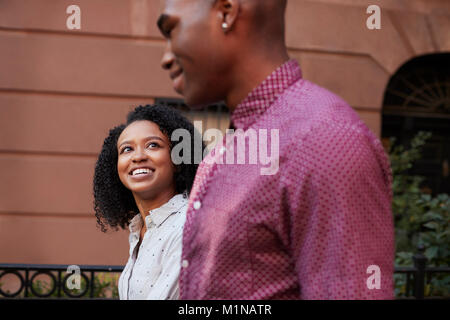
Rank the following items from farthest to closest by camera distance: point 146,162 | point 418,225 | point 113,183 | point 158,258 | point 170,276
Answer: point 418,225
point 113,183
point 146,162
point 158,258
point 170,276

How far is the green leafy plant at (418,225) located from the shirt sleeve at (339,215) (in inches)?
157

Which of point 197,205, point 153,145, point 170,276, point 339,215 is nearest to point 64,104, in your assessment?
point 153,145

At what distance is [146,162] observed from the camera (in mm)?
2178

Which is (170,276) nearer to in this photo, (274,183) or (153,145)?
(153,145)

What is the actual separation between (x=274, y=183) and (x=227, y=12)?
0.44m

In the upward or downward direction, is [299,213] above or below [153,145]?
below

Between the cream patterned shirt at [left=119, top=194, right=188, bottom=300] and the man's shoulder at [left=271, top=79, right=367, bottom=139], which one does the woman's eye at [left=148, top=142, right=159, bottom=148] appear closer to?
the cream patterned shirt at [left=119, top=194, right=188, bottom=300]

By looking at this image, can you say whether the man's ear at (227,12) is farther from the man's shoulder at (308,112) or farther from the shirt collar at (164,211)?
the shirt collar at (164,211)

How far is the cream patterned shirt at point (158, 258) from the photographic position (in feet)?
6.34

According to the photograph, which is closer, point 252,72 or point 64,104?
point 252,72

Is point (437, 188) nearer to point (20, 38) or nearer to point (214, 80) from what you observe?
point (20, 38)

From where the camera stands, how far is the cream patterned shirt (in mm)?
1934
